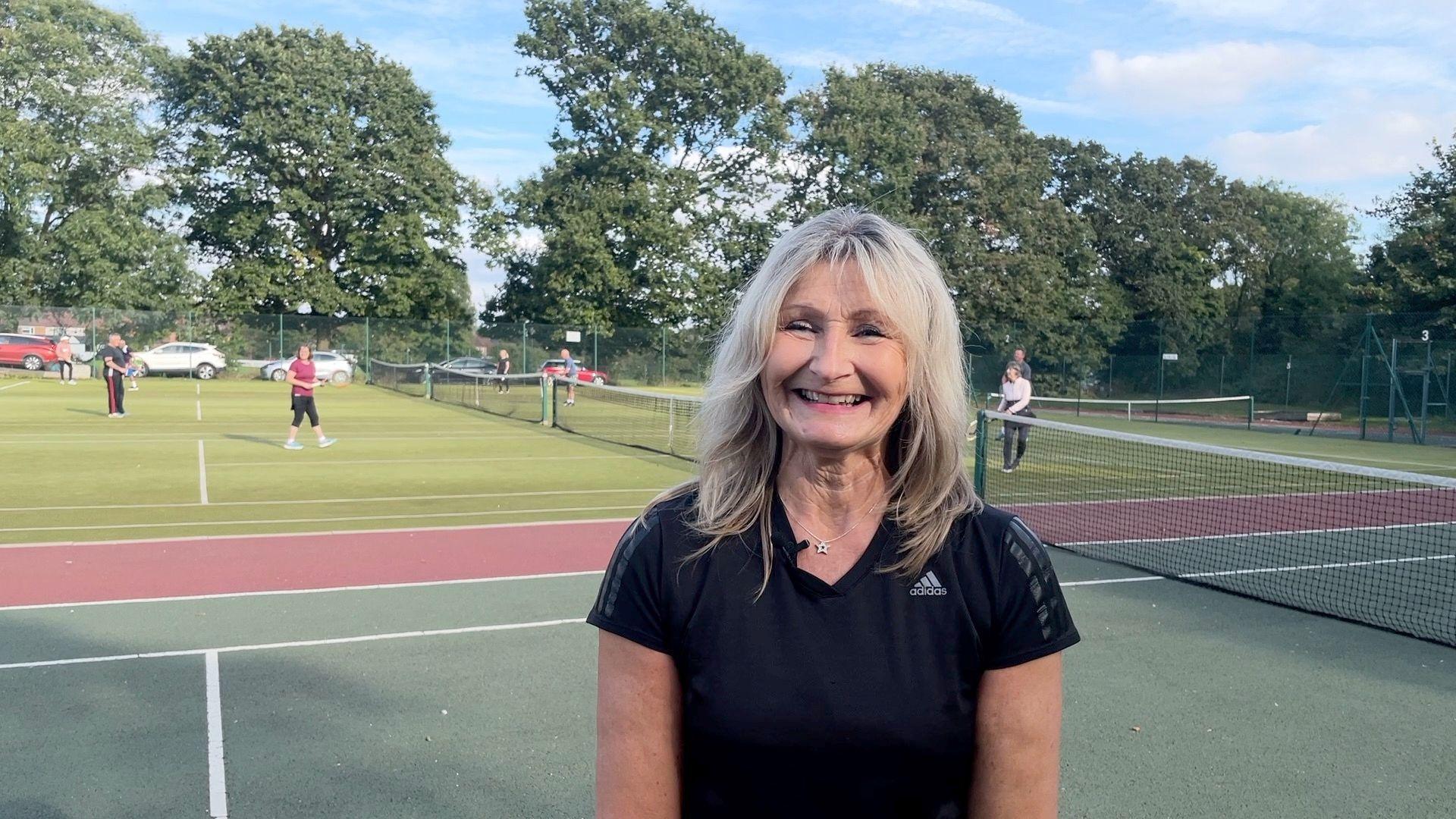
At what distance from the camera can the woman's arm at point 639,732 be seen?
1.87m

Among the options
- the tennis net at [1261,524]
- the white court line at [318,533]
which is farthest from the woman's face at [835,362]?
the white court line at [318,533]

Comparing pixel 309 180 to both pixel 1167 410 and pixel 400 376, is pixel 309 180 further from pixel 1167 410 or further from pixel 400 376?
pixel 1167 410

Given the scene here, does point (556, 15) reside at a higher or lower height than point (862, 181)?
higher

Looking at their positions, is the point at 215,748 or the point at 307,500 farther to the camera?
the point at 307,500

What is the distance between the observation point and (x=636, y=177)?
51.2 metres

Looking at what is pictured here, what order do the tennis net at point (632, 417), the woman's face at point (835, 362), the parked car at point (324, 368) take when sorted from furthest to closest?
the parked car at point (324, 368)
the tennis net at point (632, 417)
the woman's face at point (835, 362)

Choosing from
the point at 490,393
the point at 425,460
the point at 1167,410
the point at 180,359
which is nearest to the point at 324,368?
the point at 180,359

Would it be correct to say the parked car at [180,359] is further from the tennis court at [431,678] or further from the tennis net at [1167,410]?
the tennis court at [431,678]

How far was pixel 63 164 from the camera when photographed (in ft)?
152

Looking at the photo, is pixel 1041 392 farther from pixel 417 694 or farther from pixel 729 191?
pixel 417 694

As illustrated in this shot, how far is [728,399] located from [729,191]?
52919 mm

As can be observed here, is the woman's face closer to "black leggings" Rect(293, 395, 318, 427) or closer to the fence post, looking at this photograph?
the fence post

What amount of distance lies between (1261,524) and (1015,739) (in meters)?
11.4

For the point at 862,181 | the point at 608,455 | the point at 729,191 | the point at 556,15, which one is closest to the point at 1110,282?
the point at 862,181
